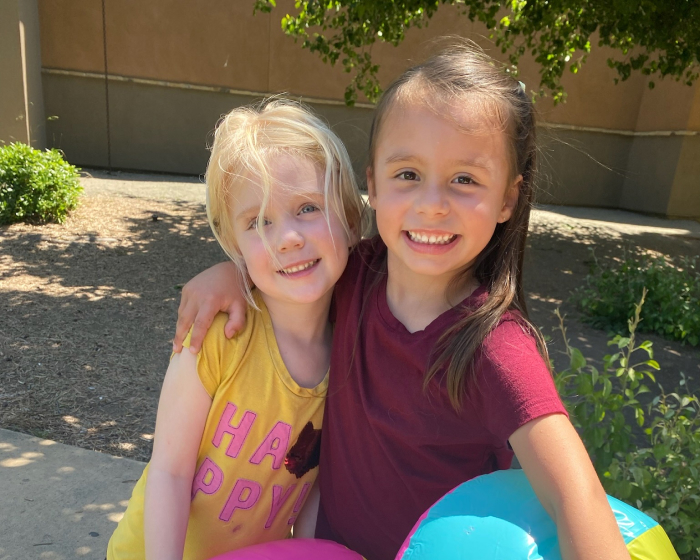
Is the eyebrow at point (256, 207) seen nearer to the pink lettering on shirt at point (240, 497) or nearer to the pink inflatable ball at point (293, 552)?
the pink lettering on shirt at point (240, 497)

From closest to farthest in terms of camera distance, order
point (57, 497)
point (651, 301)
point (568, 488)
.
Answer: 1. point (568, 488)
2. point (57, 497)
3. point (651, 301)

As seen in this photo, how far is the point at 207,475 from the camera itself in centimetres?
164

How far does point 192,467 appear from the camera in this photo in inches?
62.7

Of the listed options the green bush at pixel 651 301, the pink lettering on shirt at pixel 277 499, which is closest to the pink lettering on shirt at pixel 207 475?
the pink lettering on shirt at pixel 277 499

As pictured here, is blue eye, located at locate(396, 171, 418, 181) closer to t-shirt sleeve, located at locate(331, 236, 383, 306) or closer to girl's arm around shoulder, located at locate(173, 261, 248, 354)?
t-shirt sleeve, located at locate(331, 236, 383, 306)

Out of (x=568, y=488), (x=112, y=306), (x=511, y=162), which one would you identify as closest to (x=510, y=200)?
(x=511, y=162)

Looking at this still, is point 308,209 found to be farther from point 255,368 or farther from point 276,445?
point 276,445

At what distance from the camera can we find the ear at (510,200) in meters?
1.57

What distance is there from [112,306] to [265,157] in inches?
155

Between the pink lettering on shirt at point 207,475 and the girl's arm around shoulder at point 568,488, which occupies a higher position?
the girl's arm around shoulder at point 568,488

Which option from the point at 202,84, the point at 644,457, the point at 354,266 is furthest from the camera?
the point at 202,84

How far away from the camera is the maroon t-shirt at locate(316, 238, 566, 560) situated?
133 centimetres

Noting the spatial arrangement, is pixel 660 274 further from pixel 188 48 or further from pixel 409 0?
pixel 188 48

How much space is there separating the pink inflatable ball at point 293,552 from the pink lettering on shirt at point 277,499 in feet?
0.79
